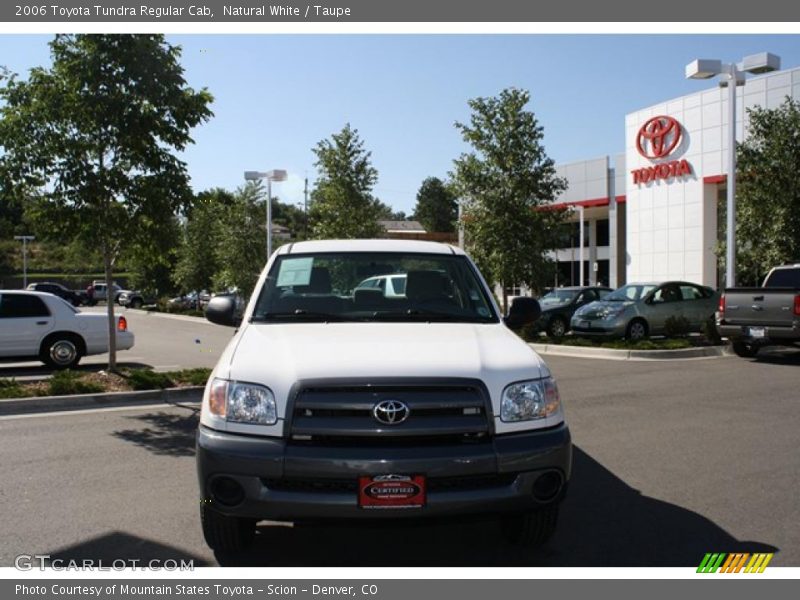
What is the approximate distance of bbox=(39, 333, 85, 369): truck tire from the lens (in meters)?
13.8

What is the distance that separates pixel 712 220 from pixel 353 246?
2732 centimetres

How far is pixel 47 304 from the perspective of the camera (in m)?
13.9

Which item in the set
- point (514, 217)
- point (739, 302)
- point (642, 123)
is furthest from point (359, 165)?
point (739, 302)

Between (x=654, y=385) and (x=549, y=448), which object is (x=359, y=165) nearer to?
(x=654, y=385)

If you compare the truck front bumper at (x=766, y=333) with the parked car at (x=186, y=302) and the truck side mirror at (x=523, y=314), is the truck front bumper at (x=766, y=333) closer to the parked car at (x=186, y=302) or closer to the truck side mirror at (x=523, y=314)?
the truck side mirror at (x=523, y=314)

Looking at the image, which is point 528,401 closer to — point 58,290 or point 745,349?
point 745,349

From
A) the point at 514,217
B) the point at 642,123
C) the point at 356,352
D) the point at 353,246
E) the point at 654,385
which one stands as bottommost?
the point at 654,385

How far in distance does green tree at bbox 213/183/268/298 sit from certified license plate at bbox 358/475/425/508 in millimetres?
28830

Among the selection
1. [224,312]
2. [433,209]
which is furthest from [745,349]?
[433,209]

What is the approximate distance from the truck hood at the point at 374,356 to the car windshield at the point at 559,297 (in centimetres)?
1734

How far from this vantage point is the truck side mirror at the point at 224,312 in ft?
18.3

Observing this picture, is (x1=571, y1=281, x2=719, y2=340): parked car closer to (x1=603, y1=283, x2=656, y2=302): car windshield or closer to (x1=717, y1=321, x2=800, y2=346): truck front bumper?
(x1=603, y1=283, x2=656, y2=302): car windshield

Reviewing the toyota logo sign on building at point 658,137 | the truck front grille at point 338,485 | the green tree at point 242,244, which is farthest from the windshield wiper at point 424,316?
the toyota logo sign on building at point 658,137

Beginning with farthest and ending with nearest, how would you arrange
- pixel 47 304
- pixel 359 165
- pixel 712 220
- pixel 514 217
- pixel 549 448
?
pixel 712 220, pixel 359 165, pixel 514 217, pixel 47 304, pixel 549 448
